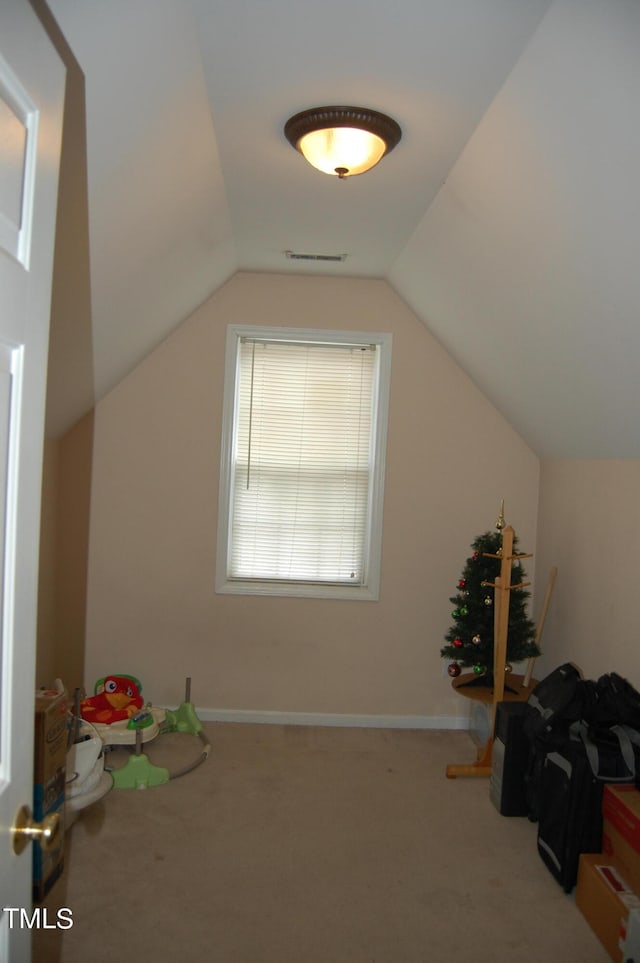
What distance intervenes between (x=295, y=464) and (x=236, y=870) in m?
2.25

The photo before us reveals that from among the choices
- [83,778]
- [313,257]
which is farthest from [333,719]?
[313,257]

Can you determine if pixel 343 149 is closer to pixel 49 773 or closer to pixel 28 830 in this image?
pixel 28 830

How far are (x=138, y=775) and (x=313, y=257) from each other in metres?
2.77

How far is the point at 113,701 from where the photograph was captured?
3705 mm

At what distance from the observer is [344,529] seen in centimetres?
430

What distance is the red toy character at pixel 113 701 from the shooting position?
3590 millimetres

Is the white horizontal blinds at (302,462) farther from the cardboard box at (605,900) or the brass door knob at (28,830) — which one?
the brass door knob at (28,830)

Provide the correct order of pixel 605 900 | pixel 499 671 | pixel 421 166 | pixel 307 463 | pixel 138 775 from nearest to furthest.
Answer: pixel 605 900, pixel 421 166, pixel 138 775, pixel 499 671, pixel 307 463

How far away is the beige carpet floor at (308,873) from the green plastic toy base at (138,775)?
0.16 ft

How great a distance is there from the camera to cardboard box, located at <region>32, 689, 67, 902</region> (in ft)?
7.99

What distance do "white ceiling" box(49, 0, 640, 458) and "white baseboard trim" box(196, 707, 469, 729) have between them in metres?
1.80

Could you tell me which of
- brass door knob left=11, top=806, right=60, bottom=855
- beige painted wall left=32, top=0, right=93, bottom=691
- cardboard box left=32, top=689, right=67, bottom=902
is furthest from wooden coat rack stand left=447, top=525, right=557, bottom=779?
brass door knob left=11, top=806, right=60, bottom=855

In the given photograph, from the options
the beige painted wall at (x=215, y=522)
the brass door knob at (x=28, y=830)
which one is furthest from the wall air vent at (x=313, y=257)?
the brass door knob at (x=28, y=830)

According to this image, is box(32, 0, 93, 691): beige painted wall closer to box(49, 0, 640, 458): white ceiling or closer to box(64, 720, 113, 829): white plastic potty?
box(49, 0, 640, 458): white ceiling
